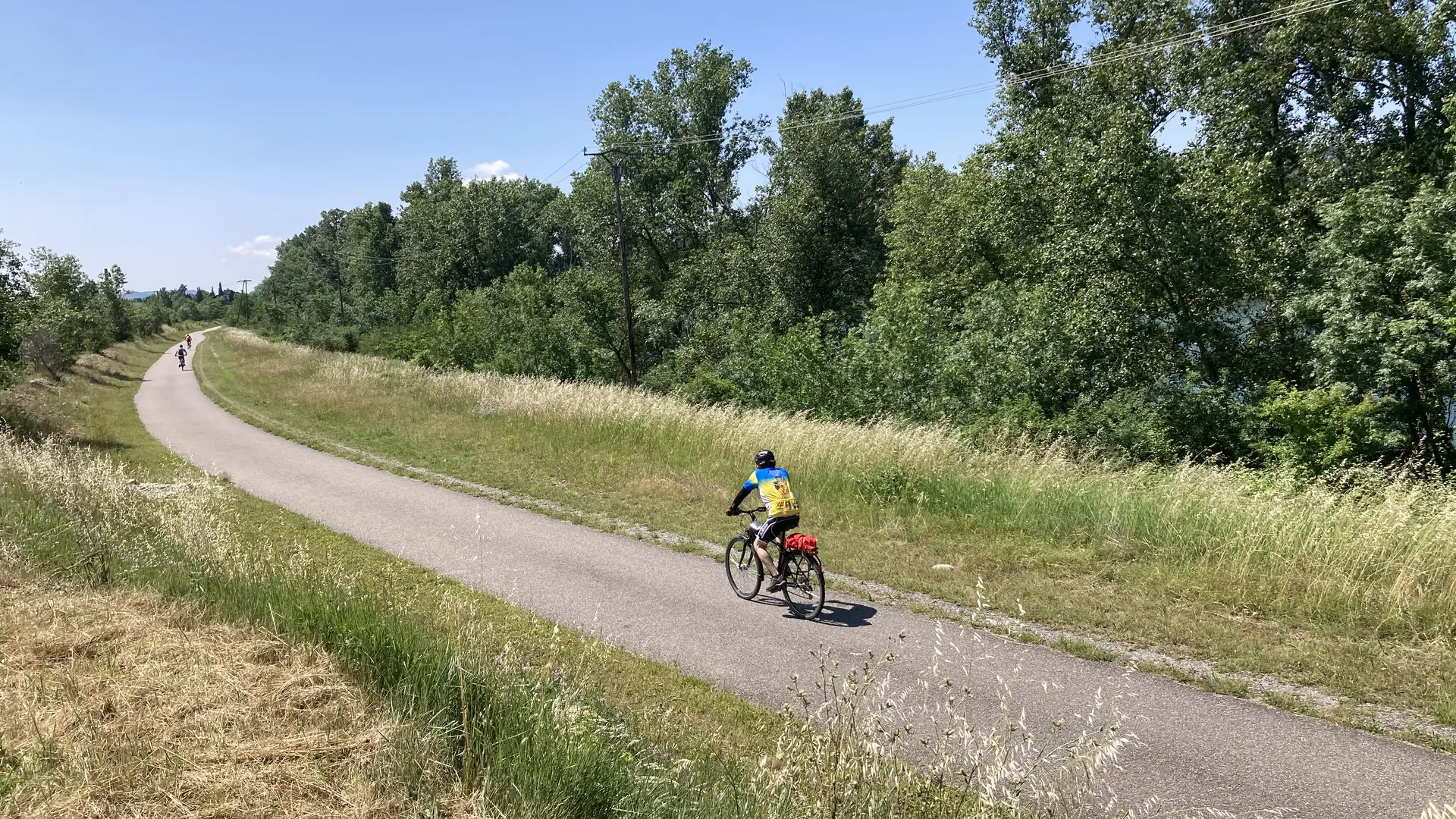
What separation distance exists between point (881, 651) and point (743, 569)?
2.09m

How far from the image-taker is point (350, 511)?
11516mm

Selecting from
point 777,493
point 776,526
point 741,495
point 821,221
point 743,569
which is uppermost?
point 821,221

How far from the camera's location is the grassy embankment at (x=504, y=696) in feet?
10.4

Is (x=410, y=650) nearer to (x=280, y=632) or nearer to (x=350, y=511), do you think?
(x=280, y=632)

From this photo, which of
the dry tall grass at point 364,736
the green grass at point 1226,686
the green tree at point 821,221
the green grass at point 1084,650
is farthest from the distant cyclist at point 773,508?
the green tree at point 821,221

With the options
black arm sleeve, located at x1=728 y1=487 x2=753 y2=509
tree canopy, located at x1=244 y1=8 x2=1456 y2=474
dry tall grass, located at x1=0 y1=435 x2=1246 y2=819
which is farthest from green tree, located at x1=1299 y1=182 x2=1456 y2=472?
dry tall grass, located at x1=0 y1=435 x2=1246 y2=819

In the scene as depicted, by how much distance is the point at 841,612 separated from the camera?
7270 mm

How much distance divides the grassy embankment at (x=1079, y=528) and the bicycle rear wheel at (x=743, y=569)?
4.38ft

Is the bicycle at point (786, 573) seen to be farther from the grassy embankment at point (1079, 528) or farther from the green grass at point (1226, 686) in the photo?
the green grass at point (1226, 686)

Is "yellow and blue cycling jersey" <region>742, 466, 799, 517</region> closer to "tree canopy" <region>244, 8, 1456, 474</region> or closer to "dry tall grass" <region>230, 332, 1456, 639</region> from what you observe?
"dry tall grass" <region>230, 332, 1456, 639</region>

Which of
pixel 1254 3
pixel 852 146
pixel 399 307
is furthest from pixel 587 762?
pixel 399 307

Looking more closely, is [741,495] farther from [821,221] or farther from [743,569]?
[821,221]

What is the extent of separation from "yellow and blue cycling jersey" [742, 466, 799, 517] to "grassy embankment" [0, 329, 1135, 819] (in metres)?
2.28

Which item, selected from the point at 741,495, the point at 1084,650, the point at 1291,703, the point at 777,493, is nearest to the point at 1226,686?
the point at 1291,703
